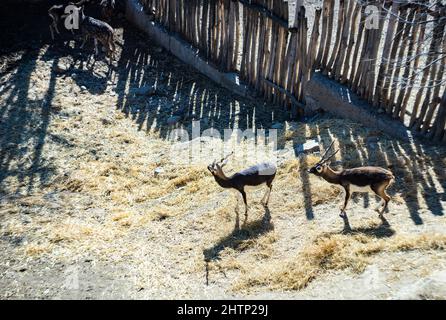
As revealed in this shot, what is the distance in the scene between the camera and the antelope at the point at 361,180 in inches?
280

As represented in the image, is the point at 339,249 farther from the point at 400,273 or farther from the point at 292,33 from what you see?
the point at 292,33

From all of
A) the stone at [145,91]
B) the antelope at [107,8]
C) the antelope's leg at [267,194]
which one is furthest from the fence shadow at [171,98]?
the antelope's leg at [267,194]

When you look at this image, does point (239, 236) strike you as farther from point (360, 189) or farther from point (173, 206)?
point (360, 189)

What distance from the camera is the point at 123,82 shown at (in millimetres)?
12055

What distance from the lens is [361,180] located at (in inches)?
283

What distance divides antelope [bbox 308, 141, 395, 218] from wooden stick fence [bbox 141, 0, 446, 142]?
68.5 inches

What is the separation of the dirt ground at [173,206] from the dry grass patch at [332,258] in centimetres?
2

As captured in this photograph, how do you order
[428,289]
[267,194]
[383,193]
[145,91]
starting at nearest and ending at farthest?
[428,289], [383,193], [267,194], [145,91]

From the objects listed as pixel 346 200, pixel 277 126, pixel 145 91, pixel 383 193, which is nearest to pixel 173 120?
pixel 145 91

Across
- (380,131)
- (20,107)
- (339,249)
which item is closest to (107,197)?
(20,107)

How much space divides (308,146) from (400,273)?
10.7 feet

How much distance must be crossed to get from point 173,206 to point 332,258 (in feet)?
9.29

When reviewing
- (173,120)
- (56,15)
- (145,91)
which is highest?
→ (56,15)

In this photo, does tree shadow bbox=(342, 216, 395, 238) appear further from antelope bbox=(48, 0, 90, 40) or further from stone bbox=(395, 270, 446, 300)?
antelope bbox=(48, 0, 90, 40)
